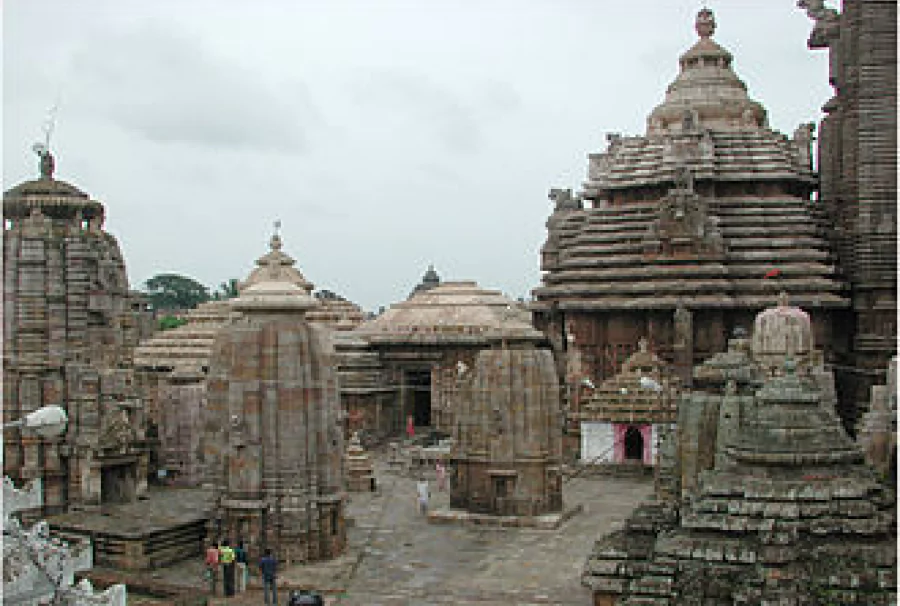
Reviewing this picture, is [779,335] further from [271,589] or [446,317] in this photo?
[446,317]

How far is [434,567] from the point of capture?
18344mm

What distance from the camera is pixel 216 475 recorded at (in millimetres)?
18938

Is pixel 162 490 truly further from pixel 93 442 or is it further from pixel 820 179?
pixel 820 179

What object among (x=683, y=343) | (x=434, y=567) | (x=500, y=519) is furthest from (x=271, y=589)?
(x=683, y=343)

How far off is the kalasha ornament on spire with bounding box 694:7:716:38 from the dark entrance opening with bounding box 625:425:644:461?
15.5 m

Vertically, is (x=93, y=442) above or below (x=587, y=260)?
below

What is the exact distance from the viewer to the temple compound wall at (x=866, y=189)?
29.5 metres

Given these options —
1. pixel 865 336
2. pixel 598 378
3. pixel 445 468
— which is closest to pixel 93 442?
pixel 445 468

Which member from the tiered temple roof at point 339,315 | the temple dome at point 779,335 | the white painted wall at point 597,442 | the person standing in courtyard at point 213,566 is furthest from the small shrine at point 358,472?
the tiered temple roof at point 339,315

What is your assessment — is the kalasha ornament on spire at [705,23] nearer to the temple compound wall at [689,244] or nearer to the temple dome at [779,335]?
the temple compound wall at [689,244]

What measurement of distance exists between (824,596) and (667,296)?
64.0 ft

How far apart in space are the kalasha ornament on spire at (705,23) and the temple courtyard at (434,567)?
63.5 feet

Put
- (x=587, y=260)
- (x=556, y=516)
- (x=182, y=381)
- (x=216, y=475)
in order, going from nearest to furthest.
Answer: (x=216, y=475), (x=556, y=516), (x=182, y=381), (x=587, y=260)

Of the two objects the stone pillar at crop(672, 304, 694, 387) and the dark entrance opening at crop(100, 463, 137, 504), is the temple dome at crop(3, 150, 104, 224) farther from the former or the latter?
the stone pillar at crop(672, 304, 694, 387)
